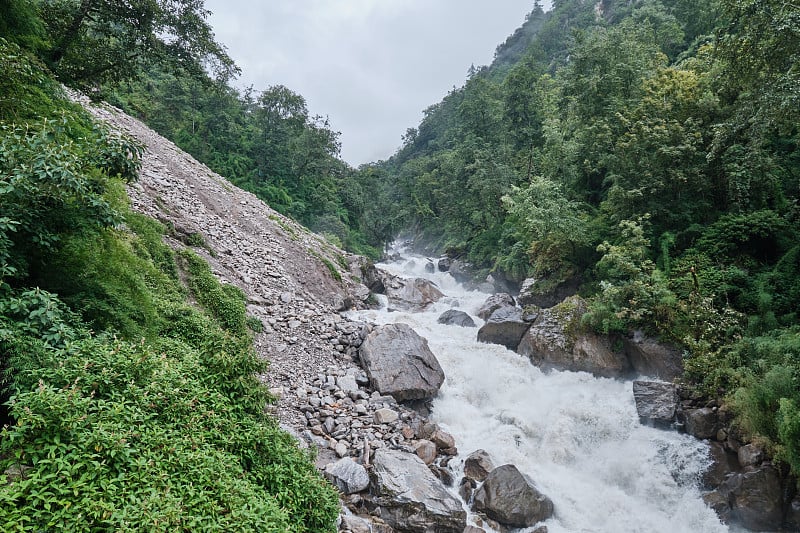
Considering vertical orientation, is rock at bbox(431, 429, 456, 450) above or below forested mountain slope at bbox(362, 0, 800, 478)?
below

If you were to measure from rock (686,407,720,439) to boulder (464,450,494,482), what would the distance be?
16.6ft

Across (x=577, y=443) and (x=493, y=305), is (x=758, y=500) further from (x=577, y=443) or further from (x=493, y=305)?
(x=493, y=305)

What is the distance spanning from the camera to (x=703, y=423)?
9516 mm

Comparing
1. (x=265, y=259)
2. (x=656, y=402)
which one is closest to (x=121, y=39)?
(x=265, y=259)

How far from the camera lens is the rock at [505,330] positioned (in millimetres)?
15212

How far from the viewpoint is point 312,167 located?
40688mm

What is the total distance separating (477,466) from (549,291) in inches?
412

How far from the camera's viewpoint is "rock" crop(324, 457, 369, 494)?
7672 millimetres

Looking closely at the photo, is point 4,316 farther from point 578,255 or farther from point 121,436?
point 578,255

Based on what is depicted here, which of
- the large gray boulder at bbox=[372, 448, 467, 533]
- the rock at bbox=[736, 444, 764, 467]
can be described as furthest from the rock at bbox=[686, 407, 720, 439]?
the large gray boulder at bbox=[372, 448, 467, 533]

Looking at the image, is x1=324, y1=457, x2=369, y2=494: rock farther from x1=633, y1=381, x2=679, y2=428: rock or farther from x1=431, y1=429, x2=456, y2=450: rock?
x1=633, y1=381, x2=679, y2=428: rock

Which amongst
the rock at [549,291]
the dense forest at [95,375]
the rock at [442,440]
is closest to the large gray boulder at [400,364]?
the rock at [442,440]

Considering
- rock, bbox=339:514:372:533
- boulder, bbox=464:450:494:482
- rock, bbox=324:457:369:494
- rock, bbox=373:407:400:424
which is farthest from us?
rock, bbox=373:407:400:424

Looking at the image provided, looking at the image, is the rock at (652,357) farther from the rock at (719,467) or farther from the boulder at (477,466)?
the boulder at (477,466)
